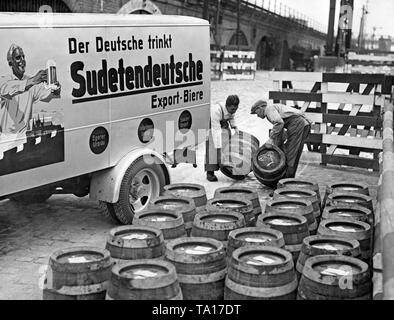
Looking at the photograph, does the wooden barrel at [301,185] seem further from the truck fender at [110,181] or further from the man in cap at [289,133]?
the man in cap at [289,133]

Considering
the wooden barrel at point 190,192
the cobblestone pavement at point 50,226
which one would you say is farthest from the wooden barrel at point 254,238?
the cobblestone pavement at point 50,226

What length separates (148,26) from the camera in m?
7.43

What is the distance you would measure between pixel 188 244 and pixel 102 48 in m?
3.18

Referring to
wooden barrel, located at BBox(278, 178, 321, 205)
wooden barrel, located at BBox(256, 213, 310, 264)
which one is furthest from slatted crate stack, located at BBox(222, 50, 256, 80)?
wooden barrel, located at BBox(256, 213, 310, 264)

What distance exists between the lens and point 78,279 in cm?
392

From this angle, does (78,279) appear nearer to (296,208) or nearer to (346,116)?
(296,208)

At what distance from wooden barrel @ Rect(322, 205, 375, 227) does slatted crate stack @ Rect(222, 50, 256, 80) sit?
28410 millimetres

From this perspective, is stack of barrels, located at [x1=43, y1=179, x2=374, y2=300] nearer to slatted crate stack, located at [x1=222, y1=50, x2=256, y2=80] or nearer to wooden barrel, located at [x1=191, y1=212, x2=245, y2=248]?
wooden barrel, located at [x1=191, y1=212, x2=245, y2=248]

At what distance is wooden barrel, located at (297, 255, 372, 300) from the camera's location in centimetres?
371

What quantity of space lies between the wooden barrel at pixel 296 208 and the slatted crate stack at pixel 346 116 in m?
5.98

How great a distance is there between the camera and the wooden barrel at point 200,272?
4.05m

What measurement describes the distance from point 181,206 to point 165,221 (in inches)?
24.3
